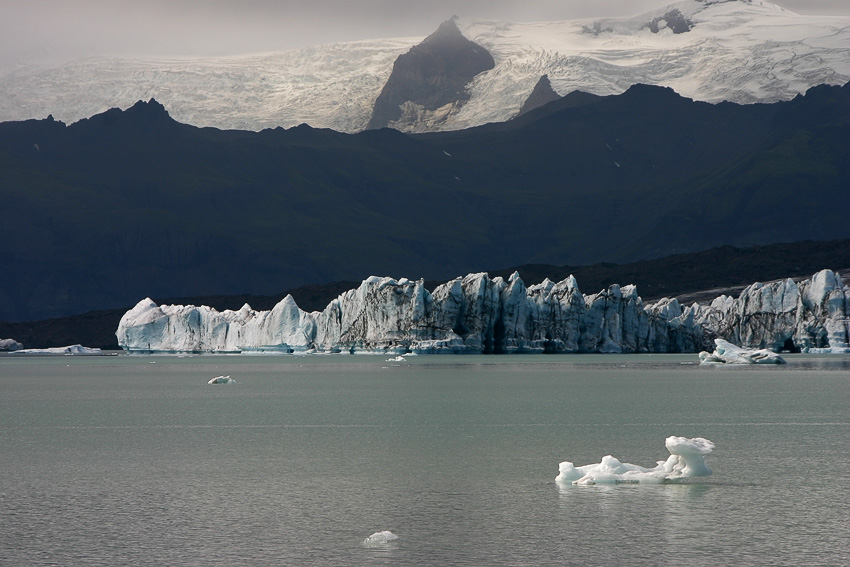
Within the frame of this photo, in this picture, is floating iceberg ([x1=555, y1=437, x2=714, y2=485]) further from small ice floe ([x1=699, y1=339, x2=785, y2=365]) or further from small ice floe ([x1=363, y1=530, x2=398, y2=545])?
small ice floe ([x1=699, y1=339, x2=785, y2=365])

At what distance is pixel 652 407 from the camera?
44656 millimetres

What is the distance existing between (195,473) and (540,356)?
88.3 metres

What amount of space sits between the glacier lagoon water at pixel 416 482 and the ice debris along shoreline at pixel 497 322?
169 feet

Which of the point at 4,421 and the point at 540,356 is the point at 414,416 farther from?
the point at 540,356

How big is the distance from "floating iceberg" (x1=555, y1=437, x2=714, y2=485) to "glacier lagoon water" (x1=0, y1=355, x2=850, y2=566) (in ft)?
1.22

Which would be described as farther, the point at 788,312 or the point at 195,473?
the point at 788,312

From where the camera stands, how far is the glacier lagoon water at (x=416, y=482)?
1898 centimetres

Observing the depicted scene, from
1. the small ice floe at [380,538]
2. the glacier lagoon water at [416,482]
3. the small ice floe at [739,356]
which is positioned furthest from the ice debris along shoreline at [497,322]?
the small ice floe at [380,538]

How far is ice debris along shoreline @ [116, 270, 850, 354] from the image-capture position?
10312 cm

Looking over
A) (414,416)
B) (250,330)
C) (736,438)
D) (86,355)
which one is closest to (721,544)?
(736,438)

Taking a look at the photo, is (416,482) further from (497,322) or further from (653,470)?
(497,322)

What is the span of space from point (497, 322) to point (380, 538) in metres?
90.1

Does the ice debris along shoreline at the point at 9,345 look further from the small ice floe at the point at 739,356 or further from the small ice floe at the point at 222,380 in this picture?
the small ice floe at the point at 739,356

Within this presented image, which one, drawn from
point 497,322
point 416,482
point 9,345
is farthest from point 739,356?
point 9,345
